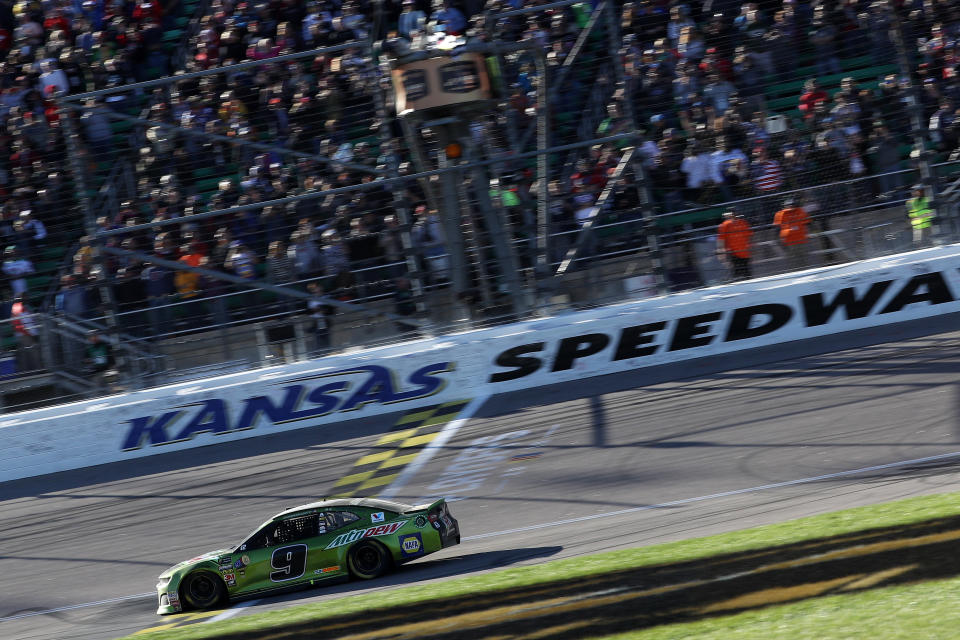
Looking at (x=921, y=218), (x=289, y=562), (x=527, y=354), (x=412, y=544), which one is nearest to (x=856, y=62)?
(x=921, y=218)

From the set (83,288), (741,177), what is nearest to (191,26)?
(83,288)

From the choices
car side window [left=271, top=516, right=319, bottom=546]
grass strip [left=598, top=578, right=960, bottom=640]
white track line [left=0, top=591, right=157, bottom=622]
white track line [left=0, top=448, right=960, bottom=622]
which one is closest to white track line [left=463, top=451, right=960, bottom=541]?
white track line [left=0, top=448, right=960, bottom=622]

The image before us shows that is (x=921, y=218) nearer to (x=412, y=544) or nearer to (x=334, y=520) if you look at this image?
(x=412, y=544)

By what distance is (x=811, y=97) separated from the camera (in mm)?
15039

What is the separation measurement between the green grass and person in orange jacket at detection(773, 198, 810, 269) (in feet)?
19.2

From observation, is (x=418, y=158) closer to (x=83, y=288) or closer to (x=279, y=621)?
(x=83, y=288)

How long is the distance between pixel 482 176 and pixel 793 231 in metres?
3.66

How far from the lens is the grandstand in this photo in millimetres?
13875

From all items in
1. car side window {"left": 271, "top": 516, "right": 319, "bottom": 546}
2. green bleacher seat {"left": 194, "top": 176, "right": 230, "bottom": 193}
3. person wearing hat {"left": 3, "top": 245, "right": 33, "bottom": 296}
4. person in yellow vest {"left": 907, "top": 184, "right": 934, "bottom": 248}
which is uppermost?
green bleacher seat {"left": 194, "top": 176, "right": 230, "bottom": 193}

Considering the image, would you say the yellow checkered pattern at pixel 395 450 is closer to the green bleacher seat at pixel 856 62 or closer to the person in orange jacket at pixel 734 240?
the person in orange jacket at pixel 734 240

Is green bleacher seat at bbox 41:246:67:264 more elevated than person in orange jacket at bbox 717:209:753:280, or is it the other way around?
Answer: green bleacher seat at bbox 41:246:67:264

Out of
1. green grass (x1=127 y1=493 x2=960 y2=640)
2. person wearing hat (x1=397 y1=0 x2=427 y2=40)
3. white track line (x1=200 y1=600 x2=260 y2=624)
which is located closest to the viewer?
green grass (x1=127 y1=493 x2=960 y2=640)

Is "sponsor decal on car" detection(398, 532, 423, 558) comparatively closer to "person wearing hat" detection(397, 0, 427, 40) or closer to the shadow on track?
the shadow on track

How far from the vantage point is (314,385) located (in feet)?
46.7
